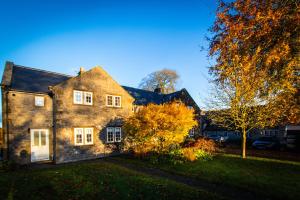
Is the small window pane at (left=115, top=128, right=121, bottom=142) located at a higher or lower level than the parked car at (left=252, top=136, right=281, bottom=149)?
higher

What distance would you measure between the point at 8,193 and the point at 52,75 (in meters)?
15.0

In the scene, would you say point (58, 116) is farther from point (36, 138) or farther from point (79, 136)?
point (79, 136)

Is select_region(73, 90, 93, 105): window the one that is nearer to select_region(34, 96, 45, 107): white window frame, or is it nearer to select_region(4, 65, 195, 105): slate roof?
select_region(4, 65, 195, 105): slate roof

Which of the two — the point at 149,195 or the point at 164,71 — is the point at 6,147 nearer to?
the point at 149,195

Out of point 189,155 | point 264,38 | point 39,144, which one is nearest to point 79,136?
point 39,144

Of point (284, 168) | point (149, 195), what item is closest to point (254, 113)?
point (284, 168)

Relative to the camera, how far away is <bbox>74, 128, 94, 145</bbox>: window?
17.2m

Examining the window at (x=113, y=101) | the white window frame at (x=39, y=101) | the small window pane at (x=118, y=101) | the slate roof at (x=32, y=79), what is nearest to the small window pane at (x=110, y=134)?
the window at (x=113, y=101)

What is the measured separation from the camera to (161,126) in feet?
51.8

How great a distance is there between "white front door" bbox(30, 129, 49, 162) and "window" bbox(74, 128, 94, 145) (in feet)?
8.31

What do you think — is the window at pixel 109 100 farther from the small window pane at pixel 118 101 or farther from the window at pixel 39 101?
the window at pixel 39 101

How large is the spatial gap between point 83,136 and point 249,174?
1452 cm

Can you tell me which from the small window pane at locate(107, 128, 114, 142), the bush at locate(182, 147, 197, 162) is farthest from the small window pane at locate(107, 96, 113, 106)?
the bush at locate(182, 147, 197, 162)

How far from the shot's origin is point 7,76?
15859 millimetres
